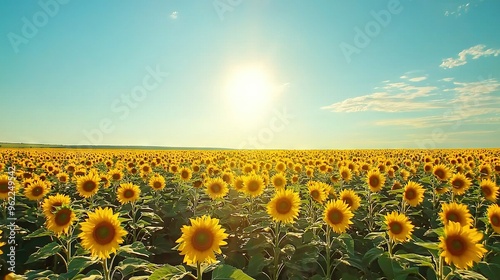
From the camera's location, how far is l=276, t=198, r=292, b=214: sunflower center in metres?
5.72

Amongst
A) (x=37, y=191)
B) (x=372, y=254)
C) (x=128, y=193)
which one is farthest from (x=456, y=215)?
(x=37, y=191)

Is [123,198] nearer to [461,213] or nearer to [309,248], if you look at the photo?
[309,248]

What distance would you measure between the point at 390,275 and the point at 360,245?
2.06m

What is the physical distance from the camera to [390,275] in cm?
430

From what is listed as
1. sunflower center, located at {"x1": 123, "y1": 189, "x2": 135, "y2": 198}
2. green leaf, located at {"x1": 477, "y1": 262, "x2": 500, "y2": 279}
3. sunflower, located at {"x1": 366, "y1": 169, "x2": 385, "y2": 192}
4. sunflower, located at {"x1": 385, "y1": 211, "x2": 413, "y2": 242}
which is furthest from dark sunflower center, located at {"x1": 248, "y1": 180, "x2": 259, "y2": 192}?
green leaf, located at {"x1": 477, "y1": 262, "x2": 500, "y2": 279}

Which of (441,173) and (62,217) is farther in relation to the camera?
(441,173)

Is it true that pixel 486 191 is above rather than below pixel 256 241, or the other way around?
above

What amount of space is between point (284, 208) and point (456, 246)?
271 cm

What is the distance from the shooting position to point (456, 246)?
11.8 feet

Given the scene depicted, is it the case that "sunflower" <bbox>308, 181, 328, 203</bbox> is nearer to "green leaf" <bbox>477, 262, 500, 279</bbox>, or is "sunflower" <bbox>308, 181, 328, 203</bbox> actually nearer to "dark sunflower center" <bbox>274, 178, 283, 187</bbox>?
"dark sunflower center" <bbox>274, 178, 283, 187</bbox>

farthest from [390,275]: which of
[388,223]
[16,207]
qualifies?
[16,207]

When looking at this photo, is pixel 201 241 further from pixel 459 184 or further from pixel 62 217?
pixel 459 184

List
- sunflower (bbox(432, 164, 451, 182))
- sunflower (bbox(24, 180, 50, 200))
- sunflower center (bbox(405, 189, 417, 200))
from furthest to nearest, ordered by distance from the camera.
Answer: sunflower (bbox(432, 164, 451, 182)) → sunflower (bbox(24, 180, 50, 200)) → sunflower center (bbox(405, 189, 417, 200))

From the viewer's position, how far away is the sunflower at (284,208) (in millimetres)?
5691
